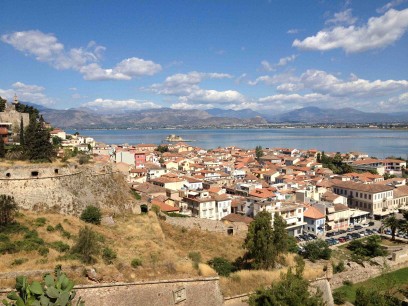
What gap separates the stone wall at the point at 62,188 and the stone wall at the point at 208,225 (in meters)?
2.86

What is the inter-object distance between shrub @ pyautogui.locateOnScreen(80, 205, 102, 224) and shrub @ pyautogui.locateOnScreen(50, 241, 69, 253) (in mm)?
4505

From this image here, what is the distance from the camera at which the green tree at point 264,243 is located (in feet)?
61.0

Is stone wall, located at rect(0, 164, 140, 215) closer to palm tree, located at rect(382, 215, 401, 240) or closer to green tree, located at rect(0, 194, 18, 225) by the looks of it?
green tree, located at rect(0, 194, 18, 225)

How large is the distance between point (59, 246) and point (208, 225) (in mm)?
12708

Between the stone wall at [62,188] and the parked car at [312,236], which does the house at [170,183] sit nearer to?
the parked car at [312,236]

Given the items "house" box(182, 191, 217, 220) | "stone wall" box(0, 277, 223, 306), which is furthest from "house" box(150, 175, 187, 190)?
"stone wall" box(0, 277, 223, 306)

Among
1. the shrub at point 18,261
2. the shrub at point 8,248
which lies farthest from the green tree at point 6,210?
the shrub at point 18,261

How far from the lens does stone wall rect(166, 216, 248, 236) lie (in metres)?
25.5

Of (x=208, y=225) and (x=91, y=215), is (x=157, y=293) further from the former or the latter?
(x=208, y=225)

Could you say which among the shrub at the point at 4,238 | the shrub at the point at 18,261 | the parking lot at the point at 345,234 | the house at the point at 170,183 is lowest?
the parking lot at the point at 345,234

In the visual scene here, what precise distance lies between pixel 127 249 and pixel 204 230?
8.83 m

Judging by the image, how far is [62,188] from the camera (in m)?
20.9

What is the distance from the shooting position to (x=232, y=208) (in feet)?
127

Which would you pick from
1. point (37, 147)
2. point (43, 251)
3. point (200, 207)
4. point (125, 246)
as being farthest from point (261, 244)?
point (200, 207)
